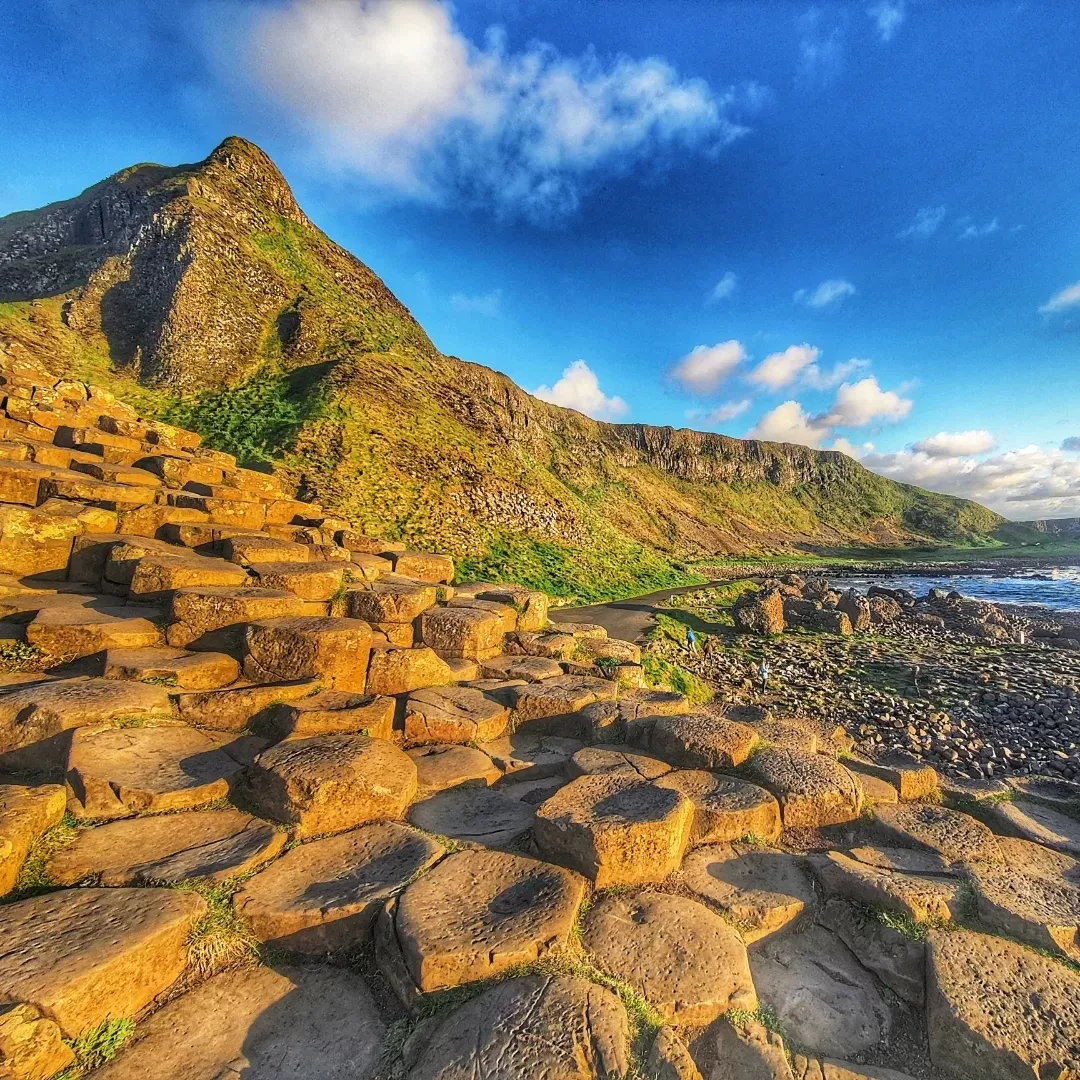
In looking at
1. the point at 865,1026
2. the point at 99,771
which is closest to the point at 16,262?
the point at 99,771

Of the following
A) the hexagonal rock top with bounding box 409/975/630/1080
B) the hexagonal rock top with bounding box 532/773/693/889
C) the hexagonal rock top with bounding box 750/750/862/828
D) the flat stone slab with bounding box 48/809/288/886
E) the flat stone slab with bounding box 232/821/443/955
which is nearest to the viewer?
the hexagonal rock top with bounding box 409/975/630/1080

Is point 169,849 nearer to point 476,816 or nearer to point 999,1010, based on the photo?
point 476,816

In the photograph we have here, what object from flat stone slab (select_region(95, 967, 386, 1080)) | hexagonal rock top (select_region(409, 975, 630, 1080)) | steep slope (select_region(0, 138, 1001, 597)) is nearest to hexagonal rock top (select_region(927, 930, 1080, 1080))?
hexagonal rock top (select_region(409, 975, 630, 1080))

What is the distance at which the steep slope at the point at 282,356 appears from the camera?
782 inches

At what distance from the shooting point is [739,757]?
434 centimetres

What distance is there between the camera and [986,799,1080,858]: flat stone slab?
3.88m

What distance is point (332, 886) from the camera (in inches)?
111

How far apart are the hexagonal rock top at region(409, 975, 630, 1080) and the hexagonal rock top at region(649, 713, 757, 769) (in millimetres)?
2442

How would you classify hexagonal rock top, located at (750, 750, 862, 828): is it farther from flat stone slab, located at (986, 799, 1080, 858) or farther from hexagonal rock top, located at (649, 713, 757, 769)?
flat stone slab, located at (986, 799, 1080, 858)

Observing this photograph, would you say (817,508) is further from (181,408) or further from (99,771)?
(99,771)

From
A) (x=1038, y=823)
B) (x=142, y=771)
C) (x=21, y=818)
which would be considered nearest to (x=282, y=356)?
(x=142, y=771)

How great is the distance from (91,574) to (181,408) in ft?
57.3

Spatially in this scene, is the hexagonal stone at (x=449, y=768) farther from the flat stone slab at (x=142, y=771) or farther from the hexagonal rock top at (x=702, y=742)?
the hexagonal rock top at (x=702, y=742)

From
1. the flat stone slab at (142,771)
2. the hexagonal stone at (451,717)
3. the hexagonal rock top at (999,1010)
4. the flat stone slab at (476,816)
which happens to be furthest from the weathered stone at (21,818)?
the hexagonal rock top at (999,1010)
